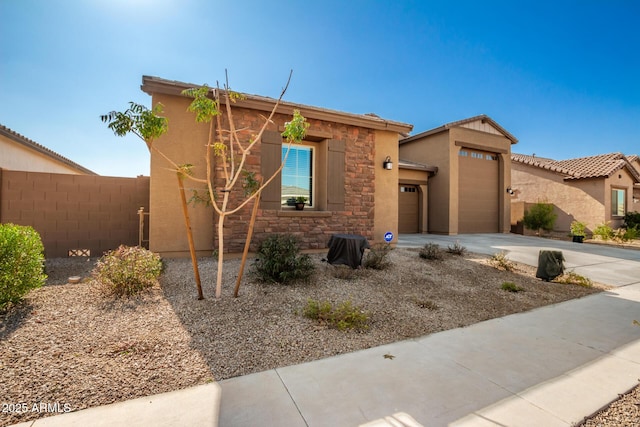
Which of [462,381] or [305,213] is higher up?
[305,213]

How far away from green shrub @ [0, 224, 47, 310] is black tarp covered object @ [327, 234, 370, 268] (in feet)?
14.7

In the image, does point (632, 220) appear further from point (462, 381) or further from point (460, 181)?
point (462, 381)

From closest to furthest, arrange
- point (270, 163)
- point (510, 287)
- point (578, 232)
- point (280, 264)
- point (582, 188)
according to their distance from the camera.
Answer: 1. point (280, 264)
2. point (510, 287)
3. point (270, 163)
4. point (578, 232)
5. point (582, 188)

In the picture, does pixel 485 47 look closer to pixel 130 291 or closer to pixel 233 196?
pixel 233 196

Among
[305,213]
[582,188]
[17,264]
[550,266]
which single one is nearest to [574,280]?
[550,266]

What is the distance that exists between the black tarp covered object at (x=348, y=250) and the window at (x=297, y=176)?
198 centimetres

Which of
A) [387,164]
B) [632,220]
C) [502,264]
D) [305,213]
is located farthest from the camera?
[632,220]

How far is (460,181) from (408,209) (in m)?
2.80

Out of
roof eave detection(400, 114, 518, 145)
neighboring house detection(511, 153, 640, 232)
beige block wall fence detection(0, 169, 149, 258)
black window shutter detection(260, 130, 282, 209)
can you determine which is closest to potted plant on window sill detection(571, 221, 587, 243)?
neighboring house detection(511, 153, 640, 232)

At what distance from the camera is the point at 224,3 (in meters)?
6.06

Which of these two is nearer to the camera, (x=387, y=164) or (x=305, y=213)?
(x=305, y=213)

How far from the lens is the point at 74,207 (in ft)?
20.9

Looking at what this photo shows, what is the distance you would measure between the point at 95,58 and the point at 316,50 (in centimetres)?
541

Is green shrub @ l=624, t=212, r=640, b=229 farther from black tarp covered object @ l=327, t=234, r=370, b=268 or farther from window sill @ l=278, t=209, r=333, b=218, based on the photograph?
black tarp covered object @ l=327, t=234, r=370, b=268
